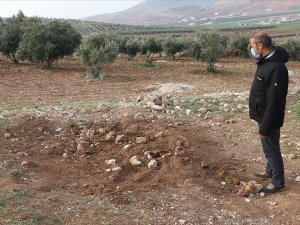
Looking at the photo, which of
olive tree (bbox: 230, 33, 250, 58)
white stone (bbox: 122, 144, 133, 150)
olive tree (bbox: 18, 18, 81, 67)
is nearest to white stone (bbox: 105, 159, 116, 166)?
white stone (bbox: 122, 144, 133, 150)

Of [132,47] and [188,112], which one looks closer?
[188,112]

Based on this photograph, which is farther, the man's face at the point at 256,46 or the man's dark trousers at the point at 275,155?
the man's dark trousers at the point at 275,155

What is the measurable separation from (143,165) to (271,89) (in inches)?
105

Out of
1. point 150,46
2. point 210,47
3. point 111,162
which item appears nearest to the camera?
point 111,162

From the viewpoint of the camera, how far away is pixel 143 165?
6.74m

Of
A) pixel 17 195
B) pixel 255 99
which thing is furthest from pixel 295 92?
pixel 17 195

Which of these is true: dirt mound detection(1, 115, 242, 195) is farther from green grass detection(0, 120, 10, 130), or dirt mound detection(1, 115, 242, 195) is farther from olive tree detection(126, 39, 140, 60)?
olive tree detection(126, 39, 140, 60)

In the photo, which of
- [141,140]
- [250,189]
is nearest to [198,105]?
[141,140]

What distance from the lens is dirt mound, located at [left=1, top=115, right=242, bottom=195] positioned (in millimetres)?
6152

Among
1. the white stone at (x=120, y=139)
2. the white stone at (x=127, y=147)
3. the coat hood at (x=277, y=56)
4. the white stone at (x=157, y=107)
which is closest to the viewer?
the coat hood at (x=277, y=56)

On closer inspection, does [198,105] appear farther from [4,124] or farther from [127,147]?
[4,124]

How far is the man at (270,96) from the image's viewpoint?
5.25 metres

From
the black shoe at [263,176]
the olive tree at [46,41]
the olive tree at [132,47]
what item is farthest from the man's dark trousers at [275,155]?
the olive tree at [132,47]

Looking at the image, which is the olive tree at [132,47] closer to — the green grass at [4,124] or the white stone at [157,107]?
the white stone at [157,107]
